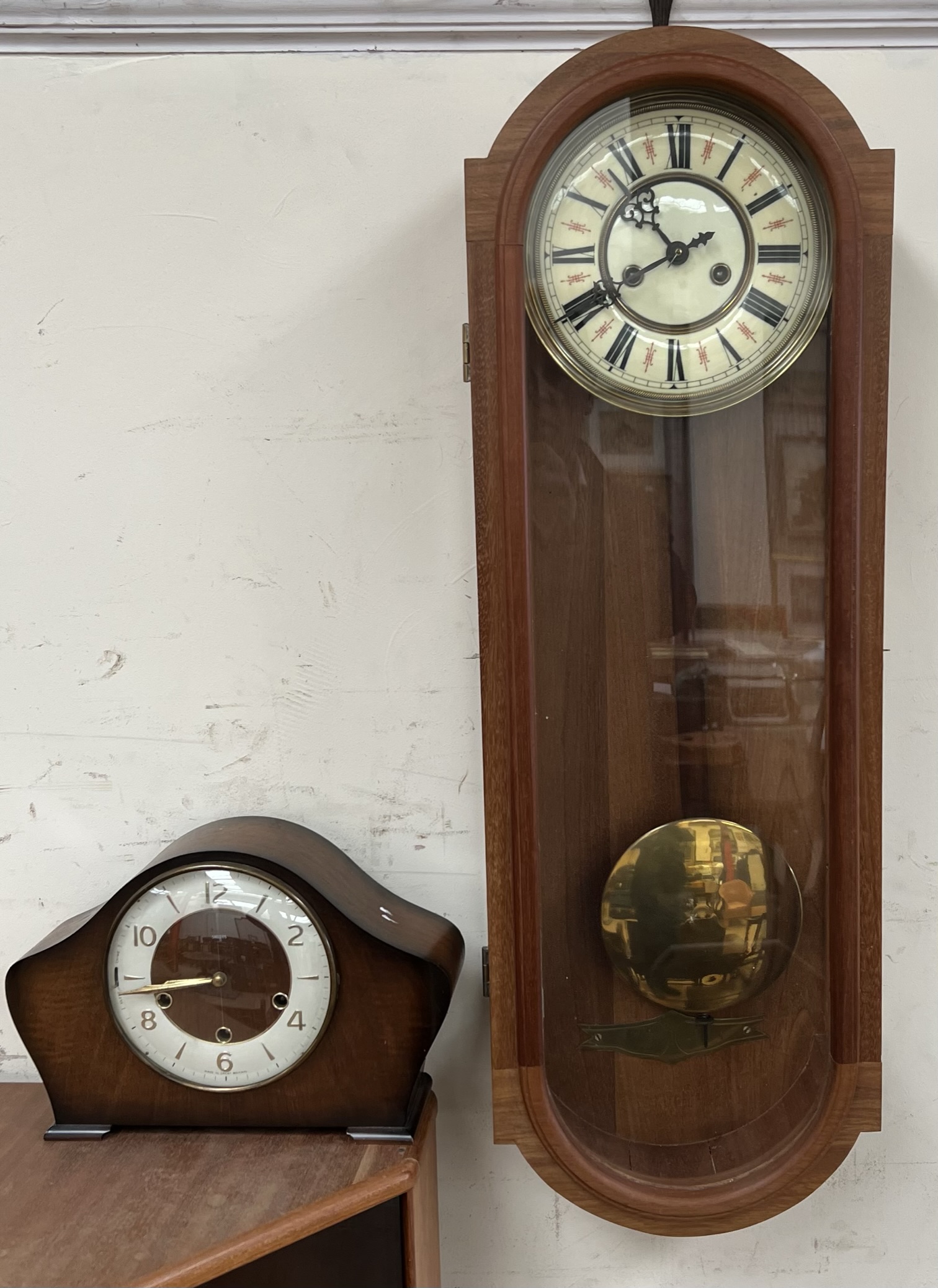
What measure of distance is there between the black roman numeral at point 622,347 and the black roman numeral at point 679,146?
4.7 inches

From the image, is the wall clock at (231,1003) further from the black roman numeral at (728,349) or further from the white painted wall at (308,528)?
the black roman numeral at (728,349)

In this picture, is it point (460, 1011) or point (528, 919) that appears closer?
point (528, 919)

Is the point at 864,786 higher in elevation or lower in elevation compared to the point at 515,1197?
higher

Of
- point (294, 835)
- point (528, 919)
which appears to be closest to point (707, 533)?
point (528, 919)

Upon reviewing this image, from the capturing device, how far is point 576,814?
75cm

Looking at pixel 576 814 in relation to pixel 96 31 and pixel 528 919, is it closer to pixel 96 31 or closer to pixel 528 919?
pixel 528 919

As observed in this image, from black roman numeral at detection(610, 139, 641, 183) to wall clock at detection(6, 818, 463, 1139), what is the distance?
59cm

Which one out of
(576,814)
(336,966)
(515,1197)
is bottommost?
(515,1197)

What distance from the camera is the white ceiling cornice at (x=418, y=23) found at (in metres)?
0.82

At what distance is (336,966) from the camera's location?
0.75 meters

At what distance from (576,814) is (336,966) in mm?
226

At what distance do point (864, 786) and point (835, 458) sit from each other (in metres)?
0.24

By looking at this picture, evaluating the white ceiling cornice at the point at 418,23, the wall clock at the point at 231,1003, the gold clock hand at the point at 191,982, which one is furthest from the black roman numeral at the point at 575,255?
the gold clock hand at the point at 191,982

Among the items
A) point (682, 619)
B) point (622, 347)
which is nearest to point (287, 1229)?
point (682, 619)
